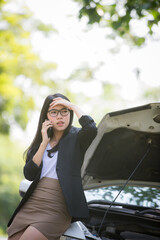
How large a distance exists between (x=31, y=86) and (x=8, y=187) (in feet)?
14.2

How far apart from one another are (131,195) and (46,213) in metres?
1.38

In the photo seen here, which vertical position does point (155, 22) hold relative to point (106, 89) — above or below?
above

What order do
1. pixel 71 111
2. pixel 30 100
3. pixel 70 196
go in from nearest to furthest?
pixel 70 196, pixel 71 111, pixel 30 100

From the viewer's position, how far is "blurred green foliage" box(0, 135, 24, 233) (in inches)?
466

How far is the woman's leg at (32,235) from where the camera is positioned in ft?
6.72

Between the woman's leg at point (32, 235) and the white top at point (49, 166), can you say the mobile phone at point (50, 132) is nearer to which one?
the white top at point (49, 166)

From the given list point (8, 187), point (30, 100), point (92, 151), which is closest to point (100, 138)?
point (92, 151)

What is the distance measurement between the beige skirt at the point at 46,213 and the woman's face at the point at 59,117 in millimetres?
455

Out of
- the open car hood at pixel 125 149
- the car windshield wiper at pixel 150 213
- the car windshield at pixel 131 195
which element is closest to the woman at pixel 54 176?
the open car hood at pixel 125 149

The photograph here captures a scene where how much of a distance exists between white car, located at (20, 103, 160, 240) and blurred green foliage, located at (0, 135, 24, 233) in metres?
9.11

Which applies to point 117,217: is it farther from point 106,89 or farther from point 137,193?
point 106,89

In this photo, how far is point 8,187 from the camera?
478 inches

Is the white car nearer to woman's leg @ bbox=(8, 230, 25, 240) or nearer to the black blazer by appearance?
the black blazer

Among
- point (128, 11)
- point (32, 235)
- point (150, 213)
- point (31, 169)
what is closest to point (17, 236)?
point (32, 235)
